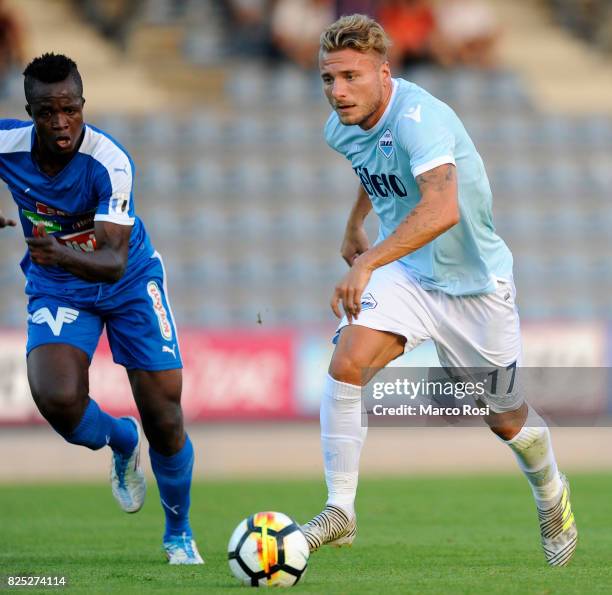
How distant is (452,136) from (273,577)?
200cm

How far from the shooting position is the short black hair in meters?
5.99

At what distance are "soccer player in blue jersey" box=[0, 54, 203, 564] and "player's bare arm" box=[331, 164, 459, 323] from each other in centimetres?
123

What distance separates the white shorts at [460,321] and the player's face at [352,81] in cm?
77

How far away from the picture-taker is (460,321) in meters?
6.12

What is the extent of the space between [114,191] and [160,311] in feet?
2.48

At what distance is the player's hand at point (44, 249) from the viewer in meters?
5.69

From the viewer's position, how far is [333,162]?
66.2 ft

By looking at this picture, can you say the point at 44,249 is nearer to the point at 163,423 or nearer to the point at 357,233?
the point at 163,423

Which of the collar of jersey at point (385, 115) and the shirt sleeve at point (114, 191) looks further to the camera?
the shirt sleeve at point (114, 191)

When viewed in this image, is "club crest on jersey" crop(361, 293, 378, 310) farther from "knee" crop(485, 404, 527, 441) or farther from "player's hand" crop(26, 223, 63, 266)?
"player's hand" crop(26, 223, 63, 266)

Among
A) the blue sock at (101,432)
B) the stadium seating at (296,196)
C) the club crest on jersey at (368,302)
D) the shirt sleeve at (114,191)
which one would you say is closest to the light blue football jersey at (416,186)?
the club crest on jersey at (368,302)

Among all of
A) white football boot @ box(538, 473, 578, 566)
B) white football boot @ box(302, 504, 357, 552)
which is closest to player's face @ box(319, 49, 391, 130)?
white football boot @ box(302, 504, 357, 552)

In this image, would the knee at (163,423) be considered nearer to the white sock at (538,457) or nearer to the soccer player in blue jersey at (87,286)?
the soccer player in blue jersey at (87,286)

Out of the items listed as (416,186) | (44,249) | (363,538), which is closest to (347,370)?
(416,186)
